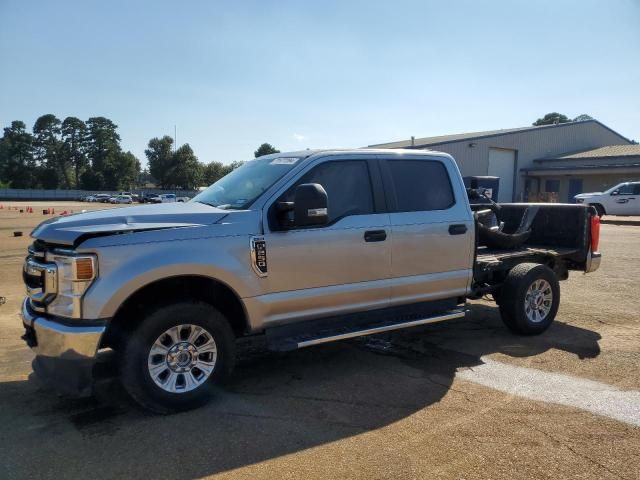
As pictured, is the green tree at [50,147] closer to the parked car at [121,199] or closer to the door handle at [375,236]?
the parked car at [121,199]

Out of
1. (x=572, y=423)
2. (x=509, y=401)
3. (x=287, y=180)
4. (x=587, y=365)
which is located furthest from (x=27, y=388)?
(x=587, y=365)

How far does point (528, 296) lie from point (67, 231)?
16.0 feet

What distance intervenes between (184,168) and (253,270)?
89.4 meters

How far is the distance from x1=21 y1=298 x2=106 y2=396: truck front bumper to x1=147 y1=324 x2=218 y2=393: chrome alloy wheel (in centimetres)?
42

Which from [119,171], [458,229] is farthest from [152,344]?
[119,171]

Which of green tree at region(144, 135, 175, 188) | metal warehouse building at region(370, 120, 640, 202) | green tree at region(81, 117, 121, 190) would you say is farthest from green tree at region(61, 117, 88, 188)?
→ metal warehouse building at region(370, 120, 640, 202)

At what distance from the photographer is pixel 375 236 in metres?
4.69

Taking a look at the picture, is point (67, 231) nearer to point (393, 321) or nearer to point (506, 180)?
point (393, 321)

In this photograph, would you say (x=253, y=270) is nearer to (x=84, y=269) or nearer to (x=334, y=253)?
(x=334, y=253)

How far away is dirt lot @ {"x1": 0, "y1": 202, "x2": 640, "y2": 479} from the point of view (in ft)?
10.3

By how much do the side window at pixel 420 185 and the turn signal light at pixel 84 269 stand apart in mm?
2757

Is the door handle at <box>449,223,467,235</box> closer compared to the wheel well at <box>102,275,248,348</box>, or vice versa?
the wheel well at <box>102,275,248,348</box>

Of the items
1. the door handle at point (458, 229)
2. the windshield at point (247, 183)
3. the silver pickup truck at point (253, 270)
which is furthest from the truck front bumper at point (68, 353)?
the door handle at point (458, 229)

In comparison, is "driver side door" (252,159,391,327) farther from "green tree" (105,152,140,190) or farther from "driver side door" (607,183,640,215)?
"green tree" (105,152,140,190)
